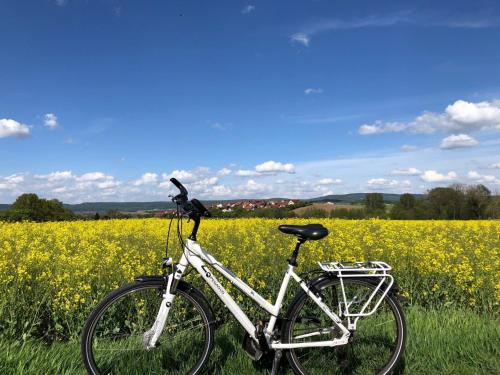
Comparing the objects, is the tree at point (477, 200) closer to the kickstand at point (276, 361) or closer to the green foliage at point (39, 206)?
the green foliage at point (39, 206)

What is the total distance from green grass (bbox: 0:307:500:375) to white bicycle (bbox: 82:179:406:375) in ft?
0.73

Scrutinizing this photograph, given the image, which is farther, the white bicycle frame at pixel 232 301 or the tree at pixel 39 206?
the tree at pixel 39 206

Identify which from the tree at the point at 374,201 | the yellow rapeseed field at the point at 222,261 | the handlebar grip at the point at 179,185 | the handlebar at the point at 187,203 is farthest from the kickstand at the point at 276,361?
the tree at the point at 374,201

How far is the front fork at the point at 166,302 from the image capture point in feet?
10.8

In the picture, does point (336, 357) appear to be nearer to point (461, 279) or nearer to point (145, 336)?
point (145, 336)

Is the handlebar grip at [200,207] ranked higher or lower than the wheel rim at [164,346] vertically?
higher

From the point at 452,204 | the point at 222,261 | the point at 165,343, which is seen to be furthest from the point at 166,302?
the point at 452,204

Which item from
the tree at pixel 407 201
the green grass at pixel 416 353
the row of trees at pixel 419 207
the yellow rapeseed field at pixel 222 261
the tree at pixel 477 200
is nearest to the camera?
the green grass at pixel 416 353

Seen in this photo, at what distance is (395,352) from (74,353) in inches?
110

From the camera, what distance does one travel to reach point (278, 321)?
3.49 metres

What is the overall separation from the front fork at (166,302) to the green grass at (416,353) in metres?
0.33

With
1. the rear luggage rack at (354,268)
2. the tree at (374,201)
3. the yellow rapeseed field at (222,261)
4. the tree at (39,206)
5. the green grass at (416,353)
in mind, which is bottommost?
the green grass at (416,353)

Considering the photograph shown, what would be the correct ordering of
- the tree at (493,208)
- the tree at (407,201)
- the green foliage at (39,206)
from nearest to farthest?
the green foliage at (39,206) → the tree at (407,201) → the tree at (493,208)

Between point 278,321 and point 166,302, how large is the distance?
37.6 inches
